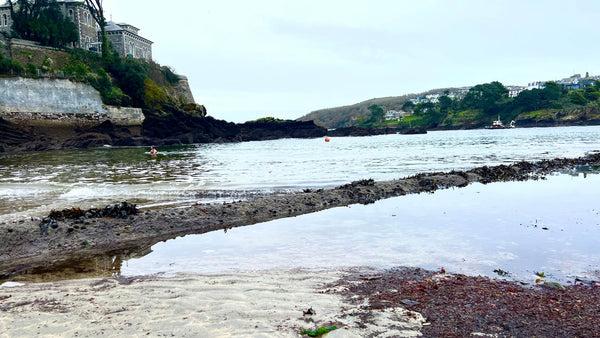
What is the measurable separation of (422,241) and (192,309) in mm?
4912

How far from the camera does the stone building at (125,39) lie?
274 ft

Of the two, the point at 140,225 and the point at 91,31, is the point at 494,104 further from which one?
the point at 140,225

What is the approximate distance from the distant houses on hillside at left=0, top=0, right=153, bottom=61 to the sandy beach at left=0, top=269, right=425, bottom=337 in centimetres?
8214

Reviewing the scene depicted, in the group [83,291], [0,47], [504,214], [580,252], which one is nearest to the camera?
[83,291]

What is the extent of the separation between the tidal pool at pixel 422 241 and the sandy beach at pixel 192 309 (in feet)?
2.69

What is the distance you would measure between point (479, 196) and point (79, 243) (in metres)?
11.4

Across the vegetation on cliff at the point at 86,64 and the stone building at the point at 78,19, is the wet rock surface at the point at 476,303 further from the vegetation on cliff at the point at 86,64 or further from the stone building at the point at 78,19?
the stone building at the point at 78,19

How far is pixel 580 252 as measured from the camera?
265 inches

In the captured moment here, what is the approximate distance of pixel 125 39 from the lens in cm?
8444

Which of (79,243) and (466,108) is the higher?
(466,108)

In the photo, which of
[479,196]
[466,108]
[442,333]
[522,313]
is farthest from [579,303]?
[466,108]

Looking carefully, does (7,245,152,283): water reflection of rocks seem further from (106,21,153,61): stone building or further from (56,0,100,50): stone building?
(106,21,153,61): stone building

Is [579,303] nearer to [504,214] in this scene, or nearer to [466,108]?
[504,214]

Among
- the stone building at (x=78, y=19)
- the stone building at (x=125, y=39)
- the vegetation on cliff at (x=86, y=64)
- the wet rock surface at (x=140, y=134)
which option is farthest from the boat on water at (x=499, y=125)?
the stone building at (x=78, y=19)
